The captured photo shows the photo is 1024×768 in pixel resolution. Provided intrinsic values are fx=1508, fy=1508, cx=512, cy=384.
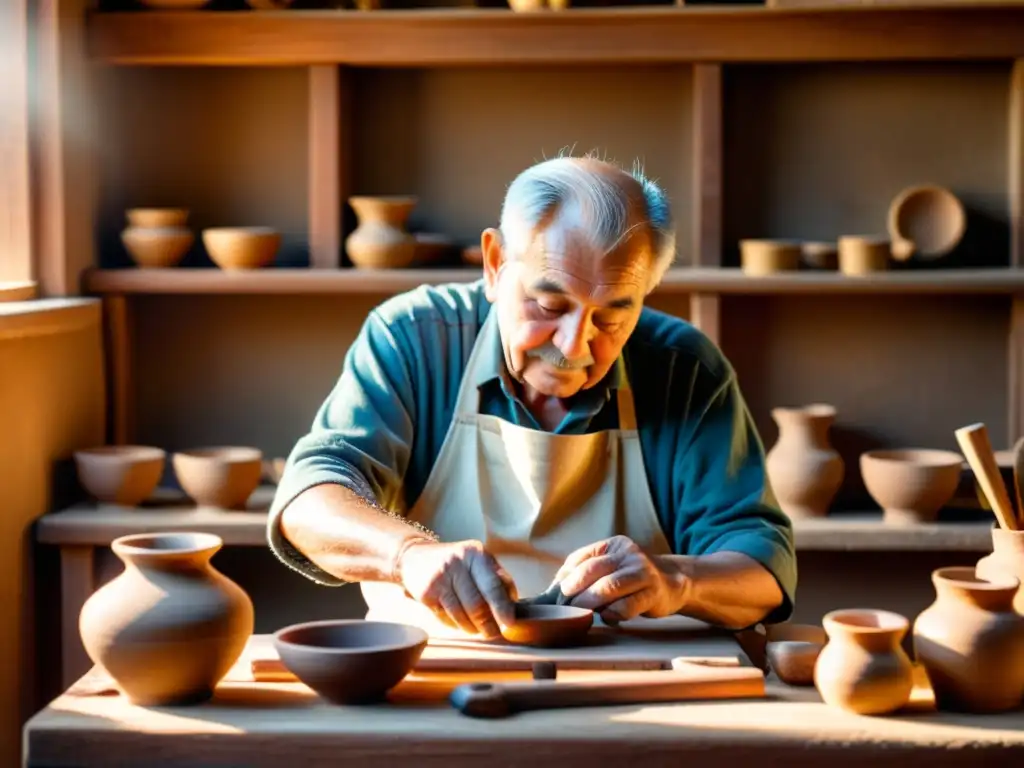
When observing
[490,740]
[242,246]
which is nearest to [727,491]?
[490,740]

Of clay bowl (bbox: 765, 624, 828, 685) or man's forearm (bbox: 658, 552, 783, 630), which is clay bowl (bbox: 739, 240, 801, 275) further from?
clay bowl (bbox: 765, 624, 828, 685)

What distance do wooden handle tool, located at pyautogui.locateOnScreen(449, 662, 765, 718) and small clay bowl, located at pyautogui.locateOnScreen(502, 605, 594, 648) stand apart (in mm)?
166

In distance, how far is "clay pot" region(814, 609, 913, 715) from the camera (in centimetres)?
214

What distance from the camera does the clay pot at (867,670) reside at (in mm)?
2143

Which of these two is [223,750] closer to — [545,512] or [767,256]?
[545,512]

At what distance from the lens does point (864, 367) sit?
16.7ft

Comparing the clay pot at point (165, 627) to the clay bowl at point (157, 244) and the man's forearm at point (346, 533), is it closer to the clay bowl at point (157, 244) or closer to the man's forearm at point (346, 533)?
the man's forearm at point (346, 533)

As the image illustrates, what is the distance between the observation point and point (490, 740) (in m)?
2.03

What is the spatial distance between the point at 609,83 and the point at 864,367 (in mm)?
1288

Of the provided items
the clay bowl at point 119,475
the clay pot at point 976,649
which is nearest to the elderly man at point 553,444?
the clay pot at point 976,649

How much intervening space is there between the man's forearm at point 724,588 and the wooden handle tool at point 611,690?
0.34 meters

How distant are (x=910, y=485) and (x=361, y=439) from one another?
224 cm

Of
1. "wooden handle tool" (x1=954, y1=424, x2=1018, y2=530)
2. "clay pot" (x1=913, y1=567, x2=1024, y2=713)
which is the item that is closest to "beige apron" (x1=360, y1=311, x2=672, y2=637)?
"wooden handle tool" (x1=954, y1=424, x2=1018, y2=530)

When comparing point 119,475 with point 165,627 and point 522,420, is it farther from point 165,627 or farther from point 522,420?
point 165,627
